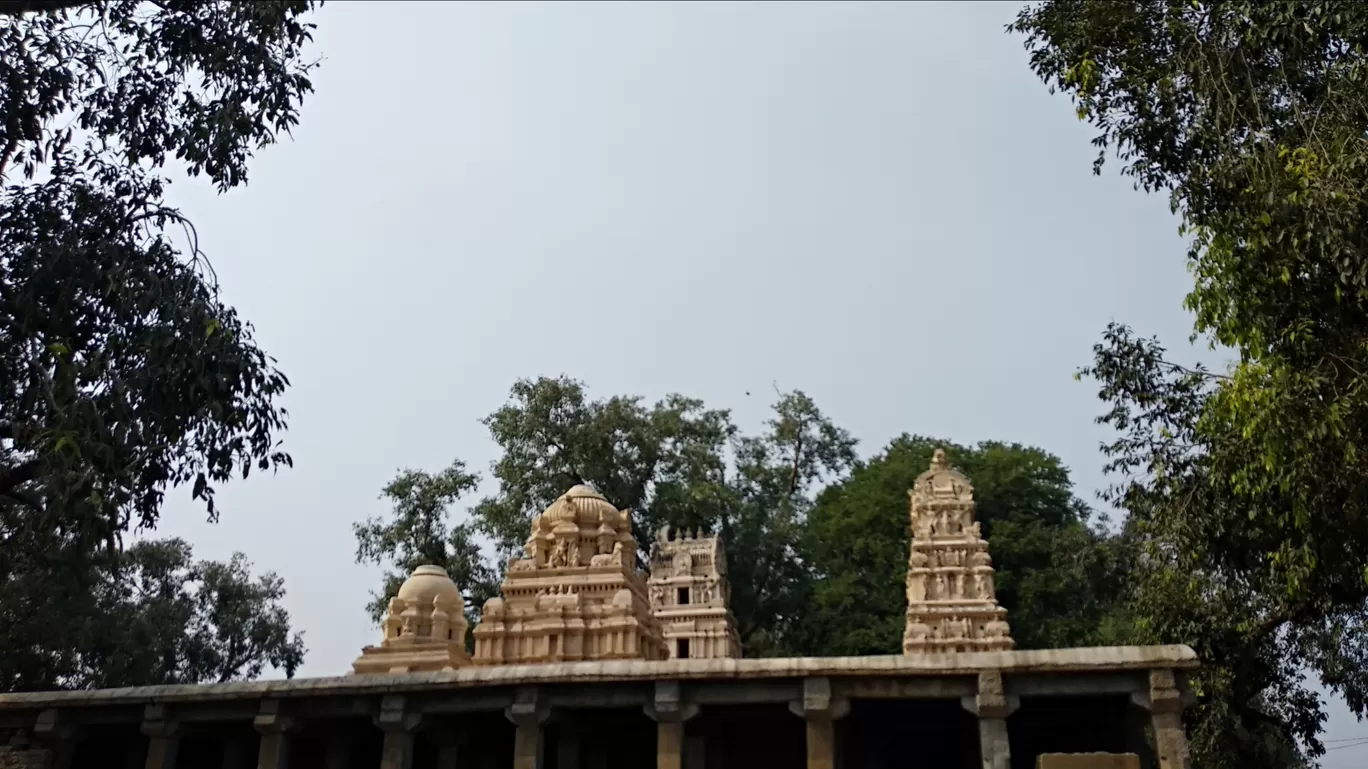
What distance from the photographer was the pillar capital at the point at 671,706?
11.2 metres

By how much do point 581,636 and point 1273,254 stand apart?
1334cm

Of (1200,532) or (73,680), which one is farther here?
(73,680)

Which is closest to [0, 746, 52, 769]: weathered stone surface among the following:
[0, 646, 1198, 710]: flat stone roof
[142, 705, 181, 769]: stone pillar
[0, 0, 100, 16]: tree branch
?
[0, 646, 1198, 710]: flat stone roof

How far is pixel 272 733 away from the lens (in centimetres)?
1206

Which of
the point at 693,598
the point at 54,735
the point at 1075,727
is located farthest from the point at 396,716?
the point at 693,598

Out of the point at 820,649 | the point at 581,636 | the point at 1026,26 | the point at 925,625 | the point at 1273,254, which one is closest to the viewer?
the point at 1273,254

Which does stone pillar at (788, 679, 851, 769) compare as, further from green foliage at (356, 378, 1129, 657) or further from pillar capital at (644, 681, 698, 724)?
green foliage at (356, 378, 1129, 657)

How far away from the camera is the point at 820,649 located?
30781mm

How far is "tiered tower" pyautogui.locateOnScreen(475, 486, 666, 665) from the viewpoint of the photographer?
19.6 m

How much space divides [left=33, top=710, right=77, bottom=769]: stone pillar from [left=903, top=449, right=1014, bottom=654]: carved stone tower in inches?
647

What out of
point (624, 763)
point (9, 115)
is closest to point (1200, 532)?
point (624, 763)

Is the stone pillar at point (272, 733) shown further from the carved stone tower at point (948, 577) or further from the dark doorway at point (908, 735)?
the carved stone tower at point (948, 577)

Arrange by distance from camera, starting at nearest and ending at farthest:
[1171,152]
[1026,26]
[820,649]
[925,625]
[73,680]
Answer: [1171,152]
[1026,26]
[925,625]
[73,680]
[820,649]

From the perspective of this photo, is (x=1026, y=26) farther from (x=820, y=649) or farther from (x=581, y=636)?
(x=820, y=649)
